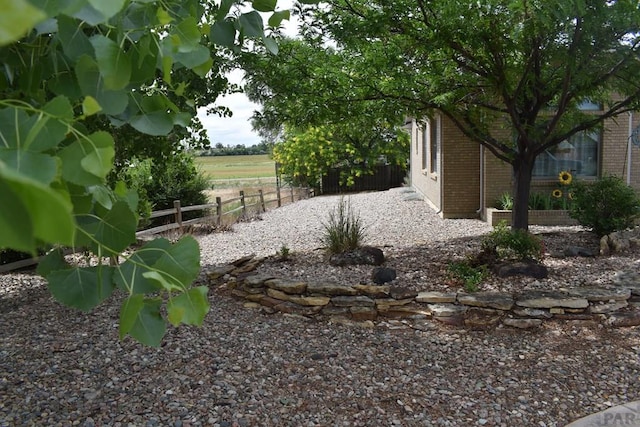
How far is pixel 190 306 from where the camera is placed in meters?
0.97

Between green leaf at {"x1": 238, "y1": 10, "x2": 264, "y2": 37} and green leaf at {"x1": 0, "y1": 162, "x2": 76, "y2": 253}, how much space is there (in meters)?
0.94

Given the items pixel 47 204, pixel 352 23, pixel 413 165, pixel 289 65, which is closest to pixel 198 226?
pixel 289 65

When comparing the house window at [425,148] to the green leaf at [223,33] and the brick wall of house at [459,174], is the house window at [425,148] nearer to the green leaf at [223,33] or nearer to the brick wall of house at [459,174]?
the brick wall of house at [459,174]

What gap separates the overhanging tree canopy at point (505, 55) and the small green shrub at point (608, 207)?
1.20 m

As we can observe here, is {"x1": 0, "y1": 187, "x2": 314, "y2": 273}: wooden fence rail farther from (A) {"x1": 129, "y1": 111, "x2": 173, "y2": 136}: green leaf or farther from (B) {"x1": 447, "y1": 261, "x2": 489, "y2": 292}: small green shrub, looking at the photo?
(A) {"x1": 129, "y1": 111, "x2": 173, "y2": 136}: green leaf

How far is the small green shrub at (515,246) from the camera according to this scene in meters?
5.77

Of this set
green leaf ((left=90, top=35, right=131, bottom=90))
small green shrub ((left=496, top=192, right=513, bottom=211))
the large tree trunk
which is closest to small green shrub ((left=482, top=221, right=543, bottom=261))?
the large tree trunk

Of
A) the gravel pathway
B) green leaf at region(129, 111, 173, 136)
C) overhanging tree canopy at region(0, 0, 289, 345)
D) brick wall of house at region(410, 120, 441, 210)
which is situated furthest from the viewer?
brick wall of house at region(410, 120, 441, 210)

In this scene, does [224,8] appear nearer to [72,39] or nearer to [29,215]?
[72,39]

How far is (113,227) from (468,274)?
4.89 metres

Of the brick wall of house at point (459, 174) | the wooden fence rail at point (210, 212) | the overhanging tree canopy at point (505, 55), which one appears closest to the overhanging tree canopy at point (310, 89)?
the overhanging tree canopy at point (505, 55)

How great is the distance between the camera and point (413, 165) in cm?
1983

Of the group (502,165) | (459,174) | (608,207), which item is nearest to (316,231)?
(459,174)

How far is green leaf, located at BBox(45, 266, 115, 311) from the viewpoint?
105 cm
